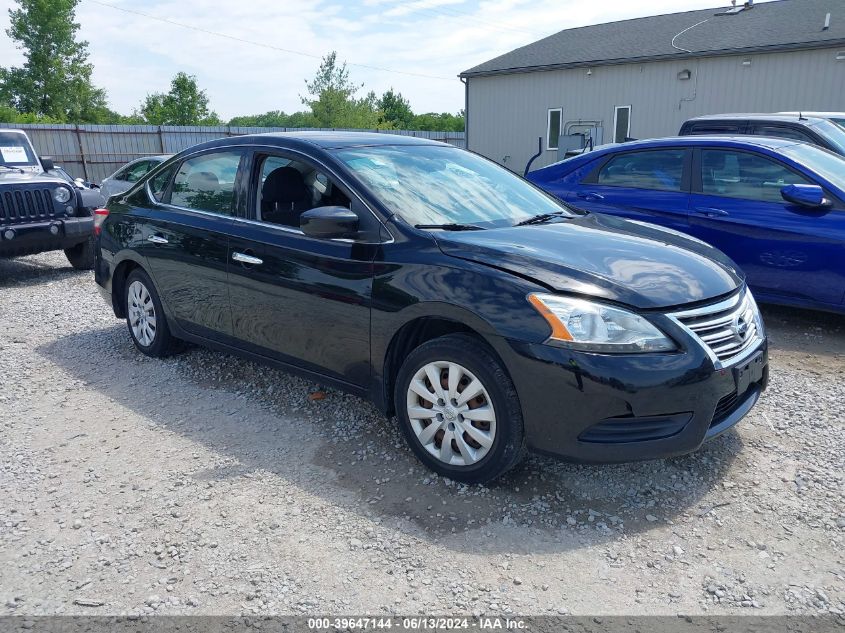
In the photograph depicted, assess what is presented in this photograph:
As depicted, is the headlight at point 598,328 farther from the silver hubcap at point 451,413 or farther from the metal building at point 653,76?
the metal building at point 653,76

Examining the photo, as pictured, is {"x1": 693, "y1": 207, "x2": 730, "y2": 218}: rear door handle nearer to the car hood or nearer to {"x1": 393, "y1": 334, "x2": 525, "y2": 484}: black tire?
the car hood

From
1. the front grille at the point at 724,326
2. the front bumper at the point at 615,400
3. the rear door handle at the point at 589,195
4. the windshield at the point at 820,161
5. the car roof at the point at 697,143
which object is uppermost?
the car roof at the point at 697,143

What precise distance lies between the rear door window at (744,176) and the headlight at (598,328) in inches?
139

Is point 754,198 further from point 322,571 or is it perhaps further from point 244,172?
point 322,571

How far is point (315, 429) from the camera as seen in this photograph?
4.04m

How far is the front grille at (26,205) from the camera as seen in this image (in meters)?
8.11

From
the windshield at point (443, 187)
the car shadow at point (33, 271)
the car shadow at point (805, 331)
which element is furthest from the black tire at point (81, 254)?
the car shadow at point (805, 331)

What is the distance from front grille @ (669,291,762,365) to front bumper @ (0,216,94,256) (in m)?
7.75

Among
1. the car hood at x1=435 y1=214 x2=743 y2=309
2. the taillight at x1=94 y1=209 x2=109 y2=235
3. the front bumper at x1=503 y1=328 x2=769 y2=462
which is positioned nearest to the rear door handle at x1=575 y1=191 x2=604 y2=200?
the car hood at x1=435 y1=214 x2=743 y2=309

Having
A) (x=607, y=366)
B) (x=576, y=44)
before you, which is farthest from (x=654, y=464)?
(x=576, y=44)

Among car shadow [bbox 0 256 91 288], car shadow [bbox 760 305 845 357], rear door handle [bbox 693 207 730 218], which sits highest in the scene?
rear door handle [bbox 693 207 730 218]

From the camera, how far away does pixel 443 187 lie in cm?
401

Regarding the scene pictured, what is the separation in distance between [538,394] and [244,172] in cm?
245

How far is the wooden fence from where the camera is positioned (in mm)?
20828
